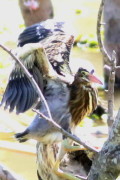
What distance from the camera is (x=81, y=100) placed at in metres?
3.21

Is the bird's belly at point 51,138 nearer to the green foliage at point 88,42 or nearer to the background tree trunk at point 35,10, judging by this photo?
the background tree trunk at point 35,10

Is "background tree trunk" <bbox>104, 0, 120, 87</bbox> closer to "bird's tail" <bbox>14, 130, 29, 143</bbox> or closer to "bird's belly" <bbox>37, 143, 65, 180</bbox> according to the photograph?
"bird's belly" <bbox>37, 143, 65, 180</bbox>

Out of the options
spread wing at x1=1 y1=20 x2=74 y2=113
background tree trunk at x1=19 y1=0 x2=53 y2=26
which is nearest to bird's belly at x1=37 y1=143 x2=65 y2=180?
spread wing at x1=1 y1=20 x2=74 y2=113

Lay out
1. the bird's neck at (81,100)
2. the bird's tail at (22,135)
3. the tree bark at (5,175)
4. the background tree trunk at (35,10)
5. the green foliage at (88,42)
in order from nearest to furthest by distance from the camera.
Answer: the tree bark at (5,175) < the bird's tail at (22,135) < the bird's neck at (81,100) < the background tree trunk at (35,10) < the green foliage at (88,42)

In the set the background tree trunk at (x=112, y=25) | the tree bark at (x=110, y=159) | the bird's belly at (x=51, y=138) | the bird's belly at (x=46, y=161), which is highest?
the tree bark at (x=110, y=159)

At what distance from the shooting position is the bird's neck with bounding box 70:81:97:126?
3129 mm

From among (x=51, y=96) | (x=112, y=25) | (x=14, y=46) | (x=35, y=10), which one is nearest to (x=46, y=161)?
(x=51, y=96)

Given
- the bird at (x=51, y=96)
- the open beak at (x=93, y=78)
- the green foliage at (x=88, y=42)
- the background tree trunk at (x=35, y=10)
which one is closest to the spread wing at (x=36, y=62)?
the bird at (x=51, y=96)

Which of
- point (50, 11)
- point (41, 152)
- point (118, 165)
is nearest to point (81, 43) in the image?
point (50, 11)

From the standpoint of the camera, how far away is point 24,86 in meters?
3.10

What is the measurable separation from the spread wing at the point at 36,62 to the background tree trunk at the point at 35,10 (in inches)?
96.7

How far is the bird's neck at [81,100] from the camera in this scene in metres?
3.13

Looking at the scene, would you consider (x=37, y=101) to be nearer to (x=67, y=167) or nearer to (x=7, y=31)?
(x=67, y=167)

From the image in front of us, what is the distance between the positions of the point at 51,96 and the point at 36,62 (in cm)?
23
